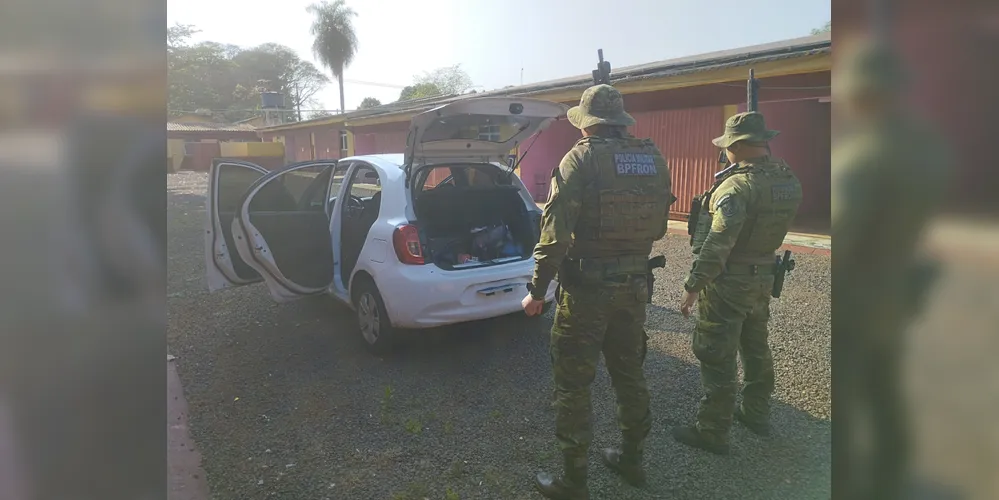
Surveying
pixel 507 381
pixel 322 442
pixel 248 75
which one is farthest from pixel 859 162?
pixel 248 75

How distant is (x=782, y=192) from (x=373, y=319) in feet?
8.94

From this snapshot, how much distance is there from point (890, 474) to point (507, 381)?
304cm

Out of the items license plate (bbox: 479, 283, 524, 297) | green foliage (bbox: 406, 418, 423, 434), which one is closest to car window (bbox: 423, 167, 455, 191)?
license plate (bbox: 479, 283, 524, 297)

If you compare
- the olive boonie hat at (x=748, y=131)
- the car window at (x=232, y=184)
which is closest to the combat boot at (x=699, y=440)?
the olive boonie hat at (x=748, y=131)

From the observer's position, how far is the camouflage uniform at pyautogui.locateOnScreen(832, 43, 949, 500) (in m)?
0.87

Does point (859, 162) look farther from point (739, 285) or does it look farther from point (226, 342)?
point (226, 342)

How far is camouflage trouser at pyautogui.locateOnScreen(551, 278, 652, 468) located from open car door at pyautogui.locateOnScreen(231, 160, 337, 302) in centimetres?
253

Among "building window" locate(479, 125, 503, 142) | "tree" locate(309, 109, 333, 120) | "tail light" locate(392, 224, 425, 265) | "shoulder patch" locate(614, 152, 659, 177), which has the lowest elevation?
"tail light" locate(392, 224, 425, 265)

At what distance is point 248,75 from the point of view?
42.1 feet

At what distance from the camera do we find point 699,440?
309 cm

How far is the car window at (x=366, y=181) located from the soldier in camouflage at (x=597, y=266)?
7.60 ft

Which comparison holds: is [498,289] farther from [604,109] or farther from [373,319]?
[604,109]

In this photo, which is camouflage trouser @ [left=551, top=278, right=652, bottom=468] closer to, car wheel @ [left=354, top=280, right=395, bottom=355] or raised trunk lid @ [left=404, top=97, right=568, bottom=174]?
raised trunk lid @ [left=404, top=97, right=568, bottom=174]

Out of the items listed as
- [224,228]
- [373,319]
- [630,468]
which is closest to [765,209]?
[630,468]
